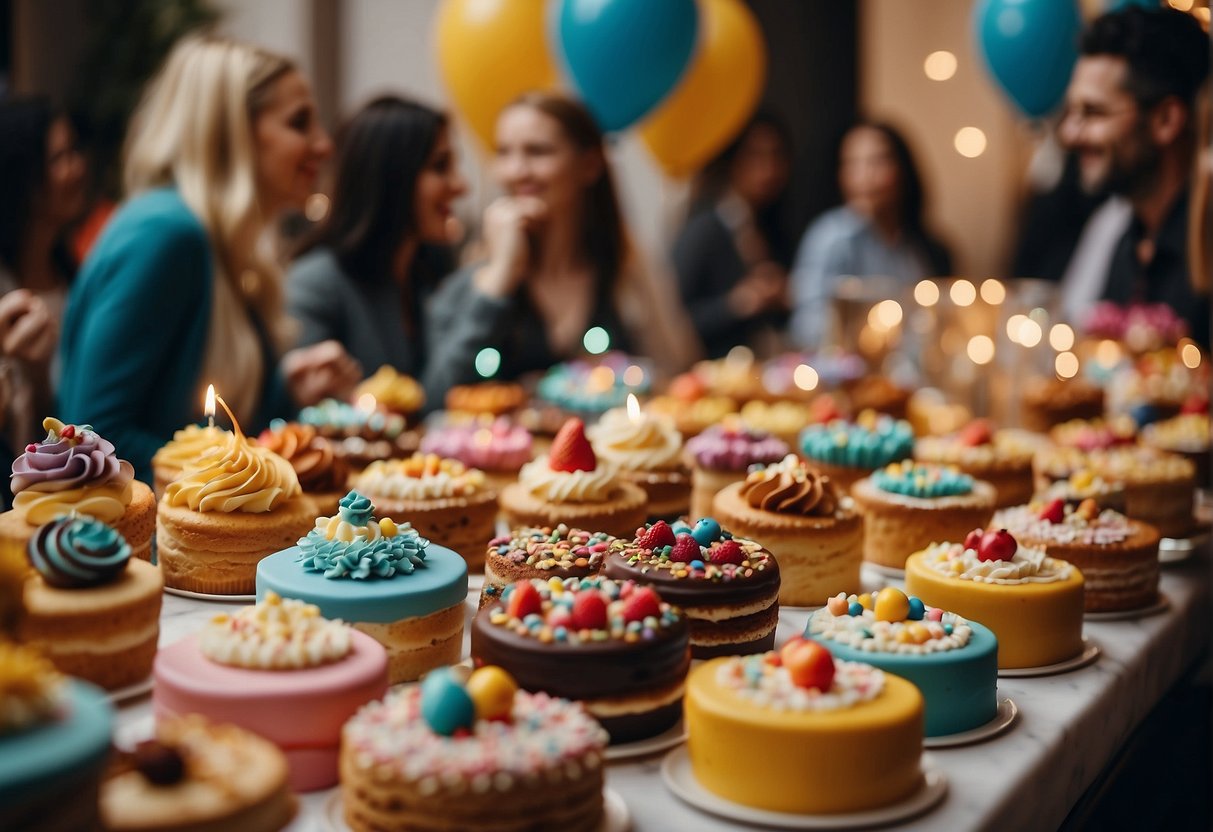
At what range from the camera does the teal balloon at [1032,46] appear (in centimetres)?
491

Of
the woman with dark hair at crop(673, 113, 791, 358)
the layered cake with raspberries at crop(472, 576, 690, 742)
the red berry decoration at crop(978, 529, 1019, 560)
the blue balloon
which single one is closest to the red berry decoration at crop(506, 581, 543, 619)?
the layered cake with raspberries at crop(472, 576, 690, 742)

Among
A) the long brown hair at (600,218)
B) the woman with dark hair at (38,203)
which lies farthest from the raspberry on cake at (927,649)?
the long brown hair at (600,218)

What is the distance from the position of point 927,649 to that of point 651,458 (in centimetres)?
110

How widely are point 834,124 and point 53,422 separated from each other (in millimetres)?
8652

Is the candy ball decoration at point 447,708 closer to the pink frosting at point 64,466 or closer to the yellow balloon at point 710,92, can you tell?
the pink frosting at point 64,466

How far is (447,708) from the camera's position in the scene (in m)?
1.48

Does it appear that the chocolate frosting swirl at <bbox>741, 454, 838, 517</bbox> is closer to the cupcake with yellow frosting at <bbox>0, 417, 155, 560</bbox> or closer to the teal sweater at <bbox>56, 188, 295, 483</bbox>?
the cupcake with yellow frosting at <bbox>0, 417, 155, 560</bbox>

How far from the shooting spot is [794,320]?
711cm

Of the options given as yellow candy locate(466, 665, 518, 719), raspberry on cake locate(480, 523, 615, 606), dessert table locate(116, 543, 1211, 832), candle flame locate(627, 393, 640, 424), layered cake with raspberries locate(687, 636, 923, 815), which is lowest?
dessert table locate(116, 543, 1211, 832)

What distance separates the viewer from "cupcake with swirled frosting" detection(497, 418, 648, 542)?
2.51 metres

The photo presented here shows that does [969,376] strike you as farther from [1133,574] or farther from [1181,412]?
[1133,574]

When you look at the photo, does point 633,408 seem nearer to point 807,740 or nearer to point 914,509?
point 914,509

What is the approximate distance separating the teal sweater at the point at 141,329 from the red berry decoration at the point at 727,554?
1.54 meters

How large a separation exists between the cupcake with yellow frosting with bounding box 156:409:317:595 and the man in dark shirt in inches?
123
